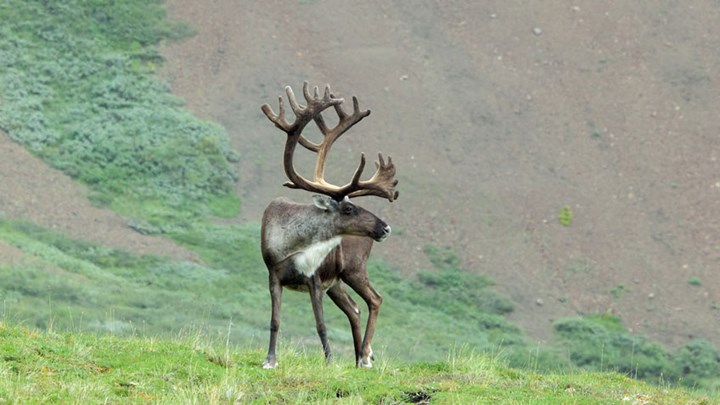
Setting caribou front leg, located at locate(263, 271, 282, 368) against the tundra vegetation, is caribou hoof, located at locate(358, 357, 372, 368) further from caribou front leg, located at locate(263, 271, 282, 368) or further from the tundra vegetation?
caribou front leg, located at locate(263, 271, 282, 368)

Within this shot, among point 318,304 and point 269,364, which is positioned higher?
point 318,304

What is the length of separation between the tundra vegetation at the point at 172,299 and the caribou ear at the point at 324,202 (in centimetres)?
177

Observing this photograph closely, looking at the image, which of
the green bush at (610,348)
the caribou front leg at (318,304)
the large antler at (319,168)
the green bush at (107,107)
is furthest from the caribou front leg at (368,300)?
the green bush at (107,107)

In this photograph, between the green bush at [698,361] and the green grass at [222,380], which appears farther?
the green bush at [698,361]

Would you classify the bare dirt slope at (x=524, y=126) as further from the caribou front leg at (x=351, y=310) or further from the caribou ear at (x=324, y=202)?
the caribou ear at (x=324, y=202)

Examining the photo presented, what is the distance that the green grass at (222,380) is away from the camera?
11.8 m

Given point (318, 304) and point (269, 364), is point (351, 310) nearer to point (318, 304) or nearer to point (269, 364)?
point (318, 304)

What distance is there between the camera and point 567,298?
43000mm

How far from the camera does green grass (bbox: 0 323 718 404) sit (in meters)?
11.8

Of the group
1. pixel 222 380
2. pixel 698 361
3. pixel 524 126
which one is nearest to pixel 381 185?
pixel 222 380

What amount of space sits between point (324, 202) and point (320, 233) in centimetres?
37

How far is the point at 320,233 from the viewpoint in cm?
1548

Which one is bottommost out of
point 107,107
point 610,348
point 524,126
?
point 610,348

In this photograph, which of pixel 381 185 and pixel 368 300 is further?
pixel 368 300
